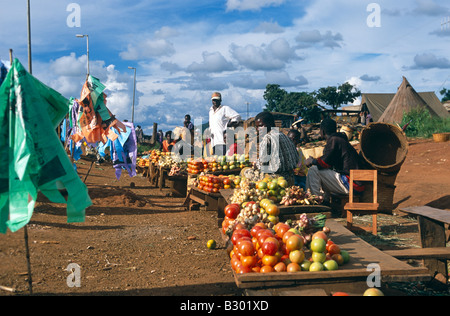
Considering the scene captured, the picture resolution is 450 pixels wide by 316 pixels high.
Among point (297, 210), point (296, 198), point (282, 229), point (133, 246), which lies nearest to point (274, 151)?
point (296, 198)

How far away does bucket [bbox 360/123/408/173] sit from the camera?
802cm

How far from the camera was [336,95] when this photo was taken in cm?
5003

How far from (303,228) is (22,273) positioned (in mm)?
3438

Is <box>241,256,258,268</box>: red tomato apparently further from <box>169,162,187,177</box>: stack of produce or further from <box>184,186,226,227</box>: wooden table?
<box>169,162,187,177</box>: stack of produce

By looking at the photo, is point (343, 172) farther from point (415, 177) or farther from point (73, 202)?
point (415, 177)

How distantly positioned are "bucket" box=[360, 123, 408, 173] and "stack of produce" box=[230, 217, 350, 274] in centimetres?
440

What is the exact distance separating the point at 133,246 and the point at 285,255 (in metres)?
3.42

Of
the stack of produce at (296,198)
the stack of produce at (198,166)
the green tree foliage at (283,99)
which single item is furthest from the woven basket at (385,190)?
the green tree foliage at (283,99)

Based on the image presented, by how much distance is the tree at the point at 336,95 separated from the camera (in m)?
49.4

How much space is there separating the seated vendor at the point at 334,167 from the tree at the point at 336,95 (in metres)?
42.9

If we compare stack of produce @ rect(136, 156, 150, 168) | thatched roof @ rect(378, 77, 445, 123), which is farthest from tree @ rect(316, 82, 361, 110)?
stack of produce @ rect(136, 156, 150, 168)

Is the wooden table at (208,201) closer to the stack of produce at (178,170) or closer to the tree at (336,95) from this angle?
the stack of produce at (178,170)

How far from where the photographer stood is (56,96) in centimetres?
392
